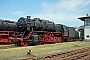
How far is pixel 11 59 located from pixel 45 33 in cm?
1210

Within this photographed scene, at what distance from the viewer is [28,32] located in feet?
59.9

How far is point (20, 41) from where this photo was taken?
17.0 meters

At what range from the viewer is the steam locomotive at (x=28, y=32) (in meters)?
17.6

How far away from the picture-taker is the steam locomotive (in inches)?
691

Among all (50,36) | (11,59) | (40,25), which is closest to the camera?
(11,59)

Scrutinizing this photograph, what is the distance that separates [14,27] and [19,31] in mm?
1604

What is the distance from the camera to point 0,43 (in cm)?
1917

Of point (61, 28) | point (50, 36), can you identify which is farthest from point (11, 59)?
point (61, 28)

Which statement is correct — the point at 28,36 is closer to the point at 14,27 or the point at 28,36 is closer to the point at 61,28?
the point at 14,27

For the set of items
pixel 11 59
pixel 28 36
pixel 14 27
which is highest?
pixel 14 27

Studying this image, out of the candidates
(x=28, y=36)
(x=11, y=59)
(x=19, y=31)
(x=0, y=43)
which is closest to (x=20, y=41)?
(x=28, y=36)

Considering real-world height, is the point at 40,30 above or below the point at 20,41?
above

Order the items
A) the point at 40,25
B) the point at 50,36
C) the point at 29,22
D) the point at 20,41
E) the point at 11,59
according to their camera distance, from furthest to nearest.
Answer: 1. the point at 50,36
2. the point at 40,25
3. the point at 29,22
4. the point at 20,41
5. the point at 11,59

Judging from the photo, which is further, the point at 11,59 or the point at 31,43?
the point at 31,43
